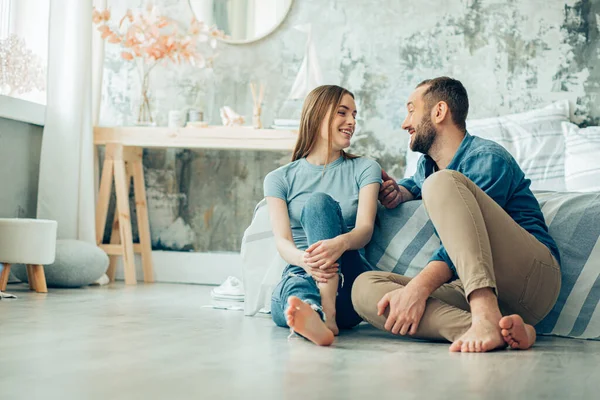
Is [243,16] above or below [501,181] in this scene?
above

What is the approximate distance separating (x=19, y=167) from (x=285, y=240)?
210 cm

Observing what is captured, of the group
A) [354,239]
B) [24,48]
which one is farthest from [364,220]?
[24,48]

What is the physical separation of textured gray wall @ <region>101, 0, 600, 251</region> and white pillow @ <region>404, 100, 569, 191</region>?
8.8 inches

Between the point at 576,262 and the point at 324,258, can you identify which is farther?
the point at 576,262

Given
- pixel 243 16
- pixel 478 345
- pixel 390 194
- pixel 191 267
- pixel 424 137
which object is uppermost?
pixel 243 16

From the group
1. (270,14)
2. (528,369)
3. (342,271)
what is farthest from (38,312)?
(270,14)

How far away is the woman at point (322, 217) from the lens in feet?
7.25

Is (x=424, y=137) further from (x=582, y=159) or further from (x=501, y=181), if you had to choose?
(x=582, y=159)

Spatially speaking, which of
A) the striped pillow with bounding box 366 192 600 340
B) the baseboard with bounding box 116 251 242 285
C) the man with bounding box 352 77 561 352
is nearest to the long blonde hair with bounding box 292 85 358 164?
the man with bounding box 352 77 561 352

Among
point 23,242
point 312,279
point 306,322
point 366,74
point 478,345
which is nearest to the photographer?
point 478,345

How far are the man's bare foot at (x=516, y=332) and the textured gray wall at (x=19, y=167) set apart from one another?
9.00 ft

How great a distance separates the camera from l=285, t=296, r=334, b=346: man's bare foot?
1.97 metres

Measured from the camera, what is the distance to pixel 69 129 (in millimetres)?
4062

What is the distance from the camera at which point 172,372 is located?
62.3 inches
